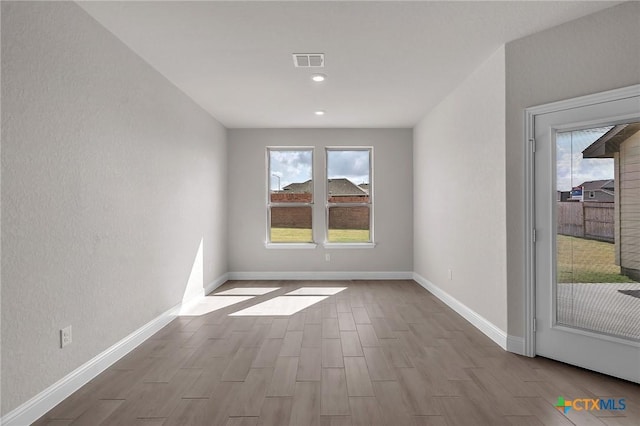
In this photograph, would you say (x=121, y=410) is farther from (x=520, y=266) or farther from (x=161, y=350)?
→ (x=520, y=266)

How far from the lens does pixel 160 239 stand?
362 centimetres

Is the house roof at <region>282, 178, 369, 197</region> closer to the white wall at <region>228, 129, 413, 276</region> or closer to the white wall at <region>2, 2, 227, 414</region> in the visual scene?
the white wall at <region>228, 129, 413, 276</region>

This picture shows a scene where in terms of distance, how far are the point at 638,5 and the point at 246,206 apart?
17.3ft

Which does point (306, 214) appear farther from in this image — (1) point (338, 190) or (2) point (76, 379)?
(2) point (76, 379)

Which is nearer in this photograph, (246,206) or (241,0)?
(241,0)

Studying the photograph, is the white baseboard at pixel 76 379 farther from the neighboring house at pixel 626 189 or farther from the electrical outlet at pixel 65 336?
the neighboring house at pixel 626 189

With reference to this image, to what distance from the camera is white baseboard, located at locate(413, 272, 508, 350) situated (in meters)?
3.10

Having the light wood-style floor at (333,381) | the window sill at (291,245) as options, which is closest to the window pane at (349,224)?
the window sill at (291,245)

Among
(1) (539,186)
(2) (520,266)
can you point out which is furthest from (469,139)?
(2) (520,266)

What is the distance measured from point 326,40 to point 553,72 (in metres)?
1.86

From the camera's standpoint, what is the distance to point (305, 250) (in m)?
6.14

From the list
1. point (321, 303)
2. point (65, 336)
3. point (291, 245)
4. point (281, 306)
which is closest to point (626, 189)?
point (321, 303)

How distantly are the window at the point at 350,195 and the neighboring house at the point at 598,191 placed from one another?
3691 millimetres

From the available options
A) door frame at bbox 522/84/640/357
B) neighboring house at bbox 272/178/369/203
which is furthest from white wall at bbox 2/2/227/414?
door frame at bbox 522/84/640/357
